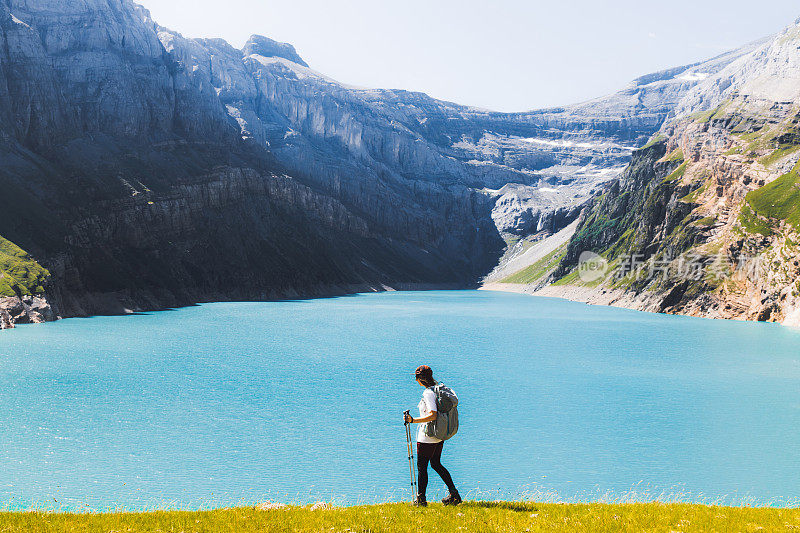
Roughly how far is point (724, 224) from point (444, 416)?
481 ft

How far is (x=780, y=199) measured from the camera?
126m

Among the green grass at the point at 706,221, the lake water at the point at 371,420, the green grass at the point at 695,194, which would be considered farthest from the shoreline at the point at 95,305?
the green grass at the point at 706,221

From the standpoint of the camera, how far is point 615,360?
65188 mm

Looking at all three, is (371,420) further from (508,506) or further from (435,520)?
(435,520)

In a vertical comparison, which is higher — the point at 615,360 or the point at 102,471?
the point at 102,471

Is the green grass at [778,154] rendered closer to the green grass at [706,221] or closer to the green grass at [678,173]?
the green grass at [706,221]

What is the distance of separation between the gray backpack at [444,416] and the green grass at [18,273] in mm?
109459

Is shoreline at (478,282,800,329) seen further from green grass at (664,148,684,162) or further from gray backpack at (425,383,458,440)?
gray backpack at (425,383,458,440)

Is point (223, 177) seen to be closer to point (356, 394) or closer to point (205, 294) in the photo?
point (205, 294)

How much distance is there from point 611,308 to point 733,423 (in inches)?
4968

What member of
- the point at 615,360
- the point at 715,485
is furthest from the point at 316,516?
the point at 615,360

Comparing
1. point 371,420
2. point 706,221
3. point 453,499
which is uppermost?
point 453,499

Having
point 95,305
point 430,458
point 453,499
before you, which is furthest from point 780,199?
point 95,305

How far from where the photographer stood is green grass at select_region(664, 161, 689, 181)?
569 ft
